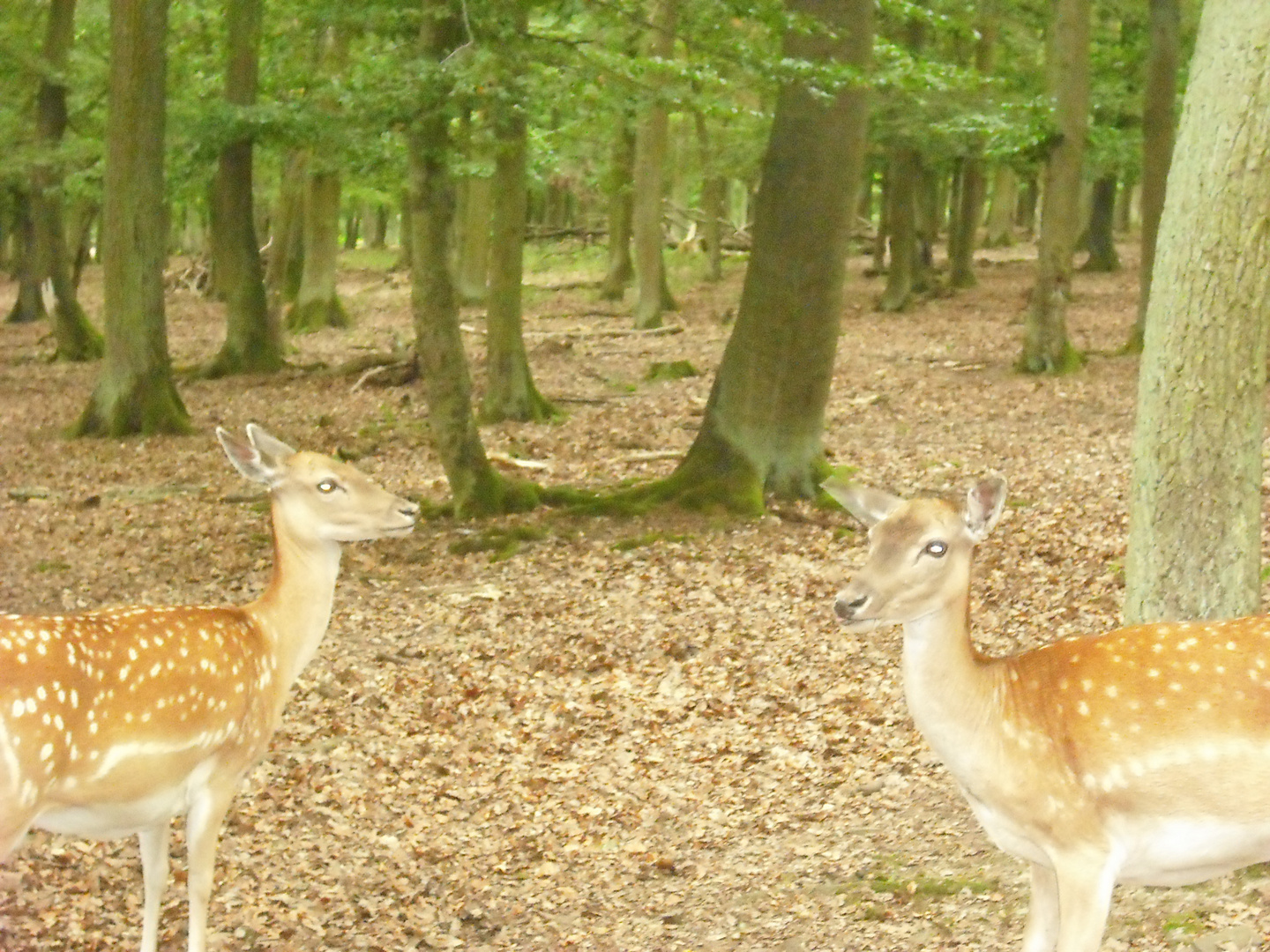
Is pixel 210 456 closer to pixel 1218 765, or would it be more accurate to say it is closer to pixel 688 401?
pixel 688 401

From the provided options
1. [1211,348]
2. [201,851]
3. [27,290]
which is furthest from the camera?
[27,290]

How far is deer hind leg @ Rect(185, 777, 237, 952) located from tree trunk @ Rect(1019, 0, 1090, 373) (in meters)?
15.1

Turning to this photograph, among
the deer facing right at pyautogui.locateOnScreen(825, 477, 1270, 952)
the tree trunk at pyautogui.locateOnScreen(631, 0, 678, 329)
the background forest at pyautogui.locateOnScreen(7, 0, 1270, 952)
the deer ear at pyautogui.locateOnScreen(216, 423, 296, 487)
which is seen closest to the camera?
the deer facing right at pyautogui.locateOnScreen(825, 477, 1270, 952)

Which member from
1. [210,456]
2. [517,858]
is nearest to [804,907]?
[517,858]

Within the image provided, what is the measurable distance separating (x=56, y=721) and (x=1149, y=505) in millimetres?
4394

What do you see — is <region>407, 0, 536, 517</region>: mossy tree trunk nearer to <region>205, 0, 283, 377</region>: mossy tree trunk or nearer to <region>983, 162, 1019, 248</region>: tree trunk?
<region>205, 0, 283, 377</region>: mossy tree trunk

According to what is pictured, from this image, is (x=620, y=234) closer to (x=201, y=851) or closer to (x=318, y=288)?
(x=318, y=288)

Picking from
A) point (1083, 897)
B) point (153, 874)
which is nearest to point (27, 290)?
point (153, 874)

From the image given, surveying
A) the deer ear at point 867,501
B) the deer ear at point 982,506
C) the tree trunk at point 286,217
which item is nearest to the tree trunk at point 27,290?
the tree trunk at point 286,217

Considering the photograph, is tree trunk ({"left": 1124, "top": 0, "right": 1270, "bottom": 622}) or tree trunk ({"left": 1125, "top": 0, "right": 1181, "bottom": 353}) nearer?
tree trunk ({"left": 1124, "top": 0, "right": 1270, "bottom": 622})

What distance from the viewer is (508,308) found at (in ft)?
53.8

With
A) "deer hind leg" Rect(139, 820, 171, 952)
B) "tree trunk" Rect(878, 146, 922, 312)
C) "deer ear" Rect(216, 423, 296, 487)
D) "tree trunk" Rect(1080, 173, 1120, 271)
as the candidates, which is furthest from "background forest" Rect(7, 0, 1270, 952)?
"tree trunk" Rect(1080, 173, 1120, 271)

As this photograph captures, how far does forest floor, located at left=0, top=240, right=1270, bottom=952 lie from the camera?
6.18 m

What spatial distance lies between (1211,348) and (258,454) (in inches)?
156
